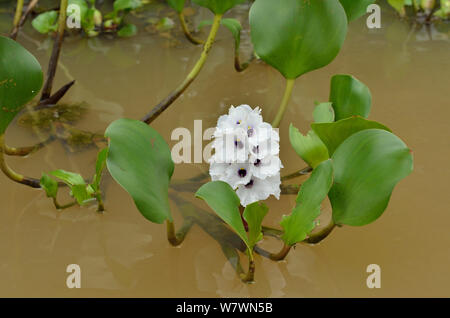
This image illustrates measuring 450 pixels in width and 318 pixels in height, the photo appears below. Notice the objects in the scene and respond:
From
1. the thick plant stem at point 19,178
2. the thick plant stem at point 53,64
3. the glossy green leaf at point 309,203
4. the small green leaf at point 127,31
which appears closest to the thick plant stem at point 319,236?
the glossy green leaf at point 309,203

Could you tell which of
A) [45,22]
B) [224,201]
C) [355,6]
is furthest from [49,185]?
[45,22]

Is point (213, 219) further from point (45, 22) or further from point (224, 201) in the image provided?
point (45, 22)

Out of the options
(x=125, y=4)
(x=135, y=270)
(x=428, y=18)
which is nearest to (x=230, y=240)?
(x=135, y=270)

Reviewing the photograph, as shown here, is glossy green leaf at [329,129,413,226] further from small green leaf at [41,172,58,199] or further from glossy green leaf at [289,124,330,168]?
small green leaf at [41,172,58,199]

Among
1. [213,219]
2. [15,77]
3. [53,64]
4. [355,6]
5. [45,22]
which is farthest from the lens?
[45,22]

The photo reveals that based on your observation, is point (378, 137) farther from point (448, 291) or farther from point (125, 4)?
point (125, 4)
